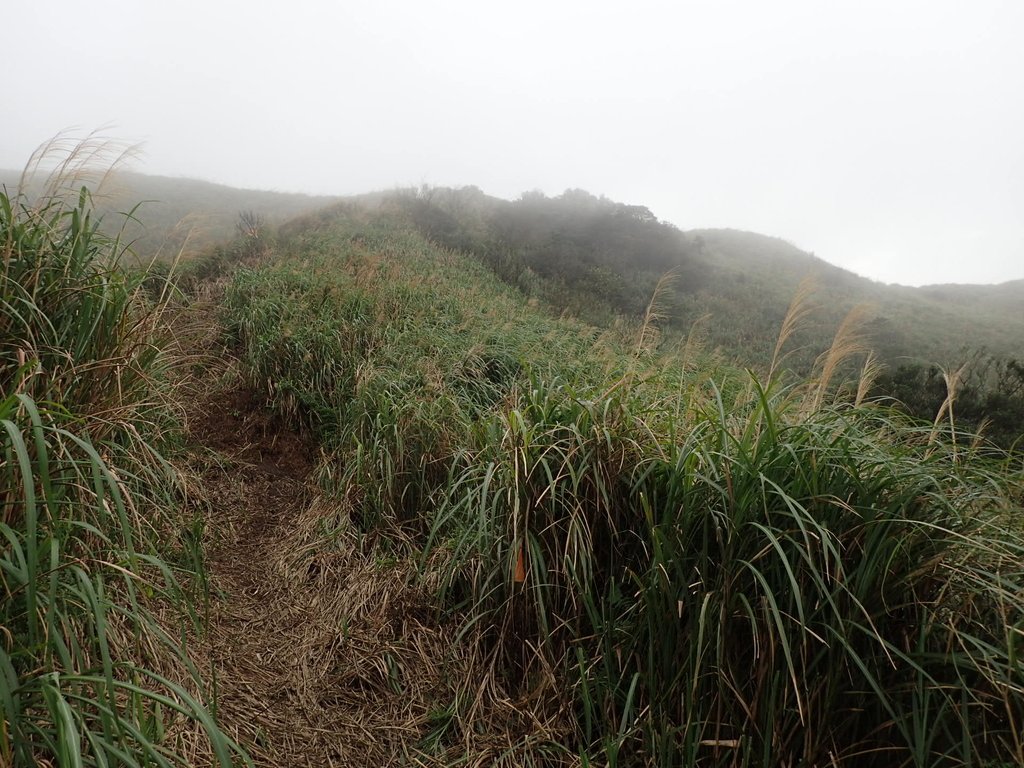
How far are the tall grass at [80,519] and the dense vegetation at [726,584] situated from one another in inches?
44.4

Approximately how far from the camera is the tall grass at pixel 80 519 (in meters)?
1.14

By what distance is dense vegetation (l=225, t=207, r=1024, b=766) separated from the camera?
159 centimetres

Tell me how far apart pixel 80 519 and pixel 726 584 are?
2.33 m

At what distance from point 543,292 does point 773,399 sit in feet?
34.2

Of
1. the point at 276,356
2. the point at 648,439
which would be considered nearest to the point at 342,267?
the point at 276,356

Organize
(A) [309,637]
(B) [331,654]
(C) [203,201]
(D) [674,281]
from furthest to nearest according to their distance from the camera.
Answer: (C) [203,201] → (D) [674,281] → (A) [309,637] → (B) [331,654]

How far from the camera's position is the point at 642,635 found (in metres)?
1.93

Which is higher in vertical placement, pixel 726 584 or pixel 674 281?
pixel 674 281

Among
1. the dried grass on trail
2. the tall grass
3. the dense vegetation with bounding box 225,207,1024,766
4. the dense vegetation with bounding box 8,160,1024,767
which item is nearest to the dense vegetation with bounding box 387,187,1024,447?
the dense vegetation with bounding box 225,207,1024,766

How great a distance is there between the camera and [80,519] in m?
1.78

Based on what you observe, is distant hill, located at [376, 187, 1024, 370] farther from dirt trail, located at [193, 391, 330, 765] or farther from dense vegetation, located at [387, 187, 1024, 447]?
dirt trail, located at [193, 391, 330, 765]

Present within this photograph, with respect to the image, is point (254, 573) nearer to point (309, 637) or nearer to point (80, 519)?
point (309, 637)

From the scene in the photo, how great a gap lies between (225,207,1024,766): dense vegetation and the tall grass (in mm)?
1127

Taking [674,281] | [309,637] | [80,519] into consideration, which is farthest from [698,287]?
[80,519]
